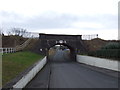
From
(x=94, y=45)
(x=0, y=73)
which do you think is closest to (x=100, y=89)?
(x=0, y=73)

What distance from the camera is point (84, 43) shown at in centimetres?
4753

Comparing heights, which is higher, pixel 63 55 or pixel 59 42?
pixel 59 42

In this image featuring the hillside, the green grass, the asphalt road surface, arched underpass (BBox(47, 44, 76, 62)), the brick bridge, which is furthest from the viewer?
arched underpass (BBox(47, 44, 76, 62))

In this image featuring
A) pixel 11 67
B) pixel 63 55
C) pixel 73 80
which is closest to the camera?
pixel 11 67

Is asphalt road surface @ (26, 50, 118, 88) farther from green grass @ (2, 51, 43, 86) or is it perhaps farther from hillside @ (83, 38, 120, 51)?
hillside @ (83, 38, 120, 51)

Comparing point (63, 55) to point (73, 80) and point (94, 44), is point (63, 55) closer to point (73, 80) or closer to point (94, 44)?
point (94, 44)

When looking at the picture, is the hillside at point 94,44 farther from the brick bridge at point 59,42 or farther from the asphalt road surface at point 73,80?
the asphalt road surface at point 73,80

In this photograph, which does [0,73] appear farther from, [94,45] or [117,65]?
[94,45]

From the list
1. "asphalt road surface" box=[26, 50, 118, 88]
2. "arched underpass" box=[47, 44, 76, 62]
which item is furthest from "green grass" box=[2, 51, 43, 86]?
"arched underpass" box=[47, 44, 76, 62]

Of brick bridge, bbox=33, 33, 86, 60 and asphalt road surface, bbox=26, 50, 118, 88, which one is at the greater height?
brick bridge, bbox=33, 33, 86, 60

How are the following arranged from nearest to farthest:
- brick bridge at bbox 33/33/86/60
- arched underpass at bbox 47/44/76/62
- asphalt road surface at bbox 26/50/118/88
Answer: asphalt road surface at bbox 26/50/118/88 < brick bridge at bbox 33/33/86/60 < arched underpass at bbox 47/44/76/62

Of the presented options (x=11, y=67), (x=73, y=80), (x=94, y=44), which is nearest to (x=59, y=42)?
(x=94, y=44)

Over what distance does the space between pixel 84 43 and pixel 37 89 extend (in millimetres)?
38154

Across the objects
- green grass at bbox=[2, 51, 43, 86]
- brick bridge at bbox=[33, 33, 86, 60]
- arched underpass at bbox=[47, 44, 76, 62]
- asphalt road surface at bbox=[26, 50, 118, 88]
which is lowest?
arched underpass at bbox=[47, 44, 76, 62]
